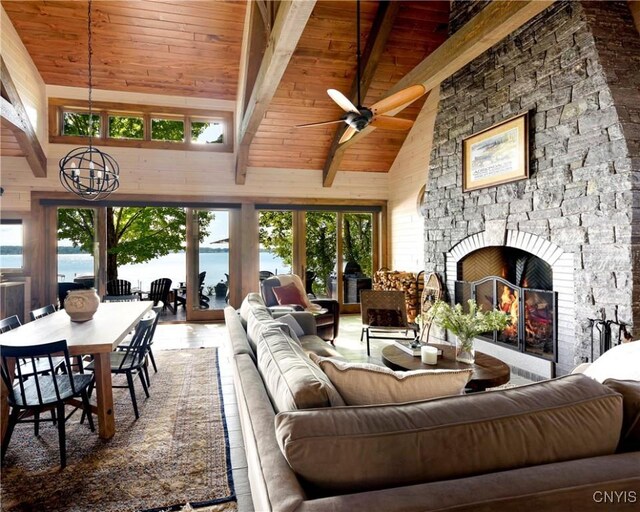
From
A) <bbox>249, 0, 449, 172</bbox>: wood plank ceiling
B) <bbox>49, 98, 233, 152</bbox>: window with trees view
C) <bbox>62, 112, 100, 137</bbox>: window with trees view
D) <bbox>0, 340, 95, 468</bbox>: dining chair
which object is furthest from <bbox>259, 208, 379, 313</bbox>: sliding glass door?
<bbox>0, 340, 95, 468</bbox>: dining chair

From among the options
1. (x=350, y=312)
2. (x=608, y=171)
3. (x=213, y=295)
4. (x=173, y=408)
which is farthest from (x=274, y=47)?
(x=350, y=312)

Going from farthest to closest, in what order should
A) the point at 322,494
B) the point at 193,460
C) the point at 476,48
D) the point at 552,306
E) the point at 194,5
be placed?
the point at 194,5
the point at 552,306
the point at 476,48
the point at 193,460
the point at 322,494

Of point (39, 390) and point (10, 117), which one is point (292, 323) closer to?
point (39, 390)

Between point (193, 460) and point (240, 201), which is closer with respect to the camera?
point (193, 460)

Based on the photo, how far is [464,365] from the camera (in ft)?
9.62

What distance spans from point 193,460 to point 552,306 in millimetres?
3432

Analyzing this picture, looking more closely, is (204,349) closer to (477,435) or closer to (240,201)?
(240,201)

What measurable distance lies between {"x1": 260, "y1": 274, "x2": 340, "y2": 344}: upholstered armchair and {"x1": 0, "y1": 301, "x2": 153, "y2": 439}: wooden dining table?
2248mm

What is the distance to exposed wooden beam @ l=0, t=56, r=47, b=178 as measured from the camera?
4.81 meters

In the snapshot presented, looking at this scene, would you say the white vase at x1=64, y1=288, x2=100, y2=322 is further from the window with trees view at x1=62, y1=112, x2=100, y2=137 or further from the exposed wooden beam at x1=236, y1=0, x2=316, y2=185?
the window with trees view at x1=62, y1=112, x2=100, y2=137

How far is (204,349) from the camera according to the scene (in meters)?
5.00

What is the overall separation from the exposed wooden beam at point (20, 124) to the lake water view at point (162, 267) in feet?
5.00

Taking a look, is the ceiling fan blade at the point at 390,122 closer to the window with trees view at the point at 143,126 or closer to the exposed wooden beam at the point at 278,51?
the exposed wooden beam at the point at 278,51

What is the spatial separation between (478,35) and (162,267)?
7.06 m
